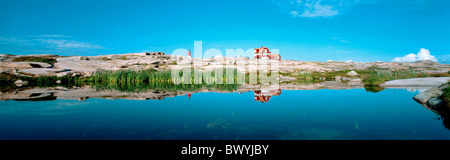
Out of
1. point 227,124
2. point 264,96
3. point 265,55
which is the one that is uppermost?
point 265,55

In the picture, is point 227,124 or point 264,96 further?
point 264,96

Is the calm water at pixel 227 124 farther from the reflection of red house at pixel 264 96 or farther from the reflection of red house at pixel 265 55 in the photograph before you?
the reflection of red house at pixel 265 55

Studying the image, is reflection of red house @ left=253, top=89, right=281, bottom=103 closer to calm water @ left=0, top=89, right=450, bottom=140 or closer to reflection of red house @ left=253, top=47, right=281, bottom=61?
calm water @ left=0, top=89, right=450, bottom=140

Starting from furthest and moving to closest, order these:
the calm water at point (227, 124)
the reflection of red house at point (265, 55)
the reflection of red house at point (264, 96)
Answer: the reflection of red house at point (265, 55) → the reflection of red house at point (264, 96) → the calm water at point (227, 124)

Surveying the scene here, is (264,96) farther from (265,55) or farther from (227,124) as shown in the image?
(265,55)

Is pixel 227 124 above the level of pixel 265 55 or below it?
below

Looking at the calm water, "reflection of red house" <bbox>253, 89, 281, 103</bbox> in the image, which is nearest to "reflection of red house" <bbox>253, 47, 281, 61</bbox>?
"reflection of red house" <bbox>253, 89, 281, 103</bbox>

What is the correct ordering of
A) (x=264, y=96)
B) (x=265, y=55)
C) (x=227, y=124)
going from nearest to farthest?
(x=227, y=124)
(x=264, y=96)
(x=265, y=55)

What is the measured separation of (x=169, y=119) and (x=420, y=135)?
5.62 m

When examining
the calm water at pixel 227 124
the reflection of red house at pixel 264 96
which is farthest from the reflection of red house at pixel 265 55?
the calm water at pixel 227 124

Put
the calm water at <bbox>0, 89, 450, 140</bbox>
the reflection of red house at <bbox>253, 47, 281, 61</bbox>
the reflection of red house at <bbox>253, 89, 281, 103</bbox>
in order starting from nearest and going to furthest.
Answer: the calm water at <bbox>0, 89, 450, 140</bbox> < the reflection of red house at <bbox>253, 89, 281, 103</bbox> < the reflection of red house at <bbox>253, 47, 281, 61</bbox>

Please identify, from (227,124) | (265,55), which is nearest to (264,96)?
(227,124)
